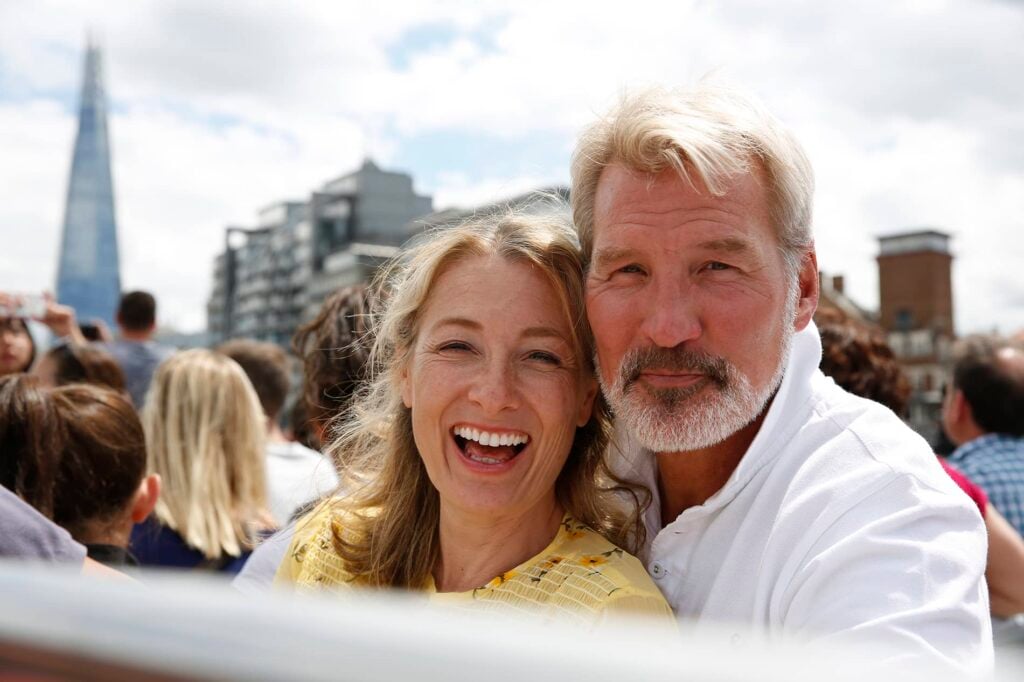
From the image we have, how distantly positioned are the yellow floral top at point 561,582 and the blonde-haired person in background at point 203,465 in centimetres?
127

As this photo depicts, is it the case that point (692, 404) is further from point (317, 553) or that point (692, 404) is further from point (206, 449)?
point (206, 449)

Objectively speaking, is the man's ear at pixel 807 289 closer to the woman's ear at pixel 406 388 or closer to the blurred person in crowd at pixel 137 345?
the woman's ear at pixel 406 388

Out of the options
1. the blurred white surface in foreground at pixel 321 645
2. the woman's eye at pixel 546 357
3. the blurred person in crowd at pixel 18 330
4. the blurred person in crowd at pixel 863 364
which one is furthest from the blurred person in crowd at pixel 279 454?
the blurred white surface in foreground at pixel 321 645

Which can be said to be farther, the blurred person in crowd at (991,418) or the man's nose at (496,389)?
the blurred person in crowd at (991,418)

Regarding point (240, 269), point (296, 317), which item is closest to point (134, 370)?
point (296, 317)

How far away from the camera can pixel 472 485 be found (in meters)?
2.01

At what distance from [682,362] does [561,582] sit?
1.51ft

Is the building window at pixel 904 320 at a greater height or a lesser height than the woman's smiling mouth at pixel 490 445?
lesser

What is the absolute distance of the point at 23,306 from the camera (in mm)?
5934

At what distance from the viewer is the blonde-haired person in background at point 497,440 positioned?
1.97 m

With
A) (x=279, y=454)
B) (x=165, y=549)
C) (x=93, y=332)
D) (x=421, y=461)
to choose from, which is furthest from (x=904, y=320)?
(x=421, y=461)

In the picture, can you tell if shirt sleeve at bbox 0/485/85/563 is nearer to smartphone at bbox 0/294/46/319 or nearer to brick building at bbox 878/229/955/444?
smartphone at bbox 0/294/46/319

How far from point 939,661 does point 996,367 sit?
3.20 m

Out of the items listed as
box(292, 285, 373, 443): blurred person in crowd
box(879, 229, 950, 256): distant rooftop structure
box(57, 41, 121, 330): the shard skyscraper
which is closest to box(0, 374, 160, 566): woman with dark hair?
box(292, 285, 373, 443): blurred person in crowd
